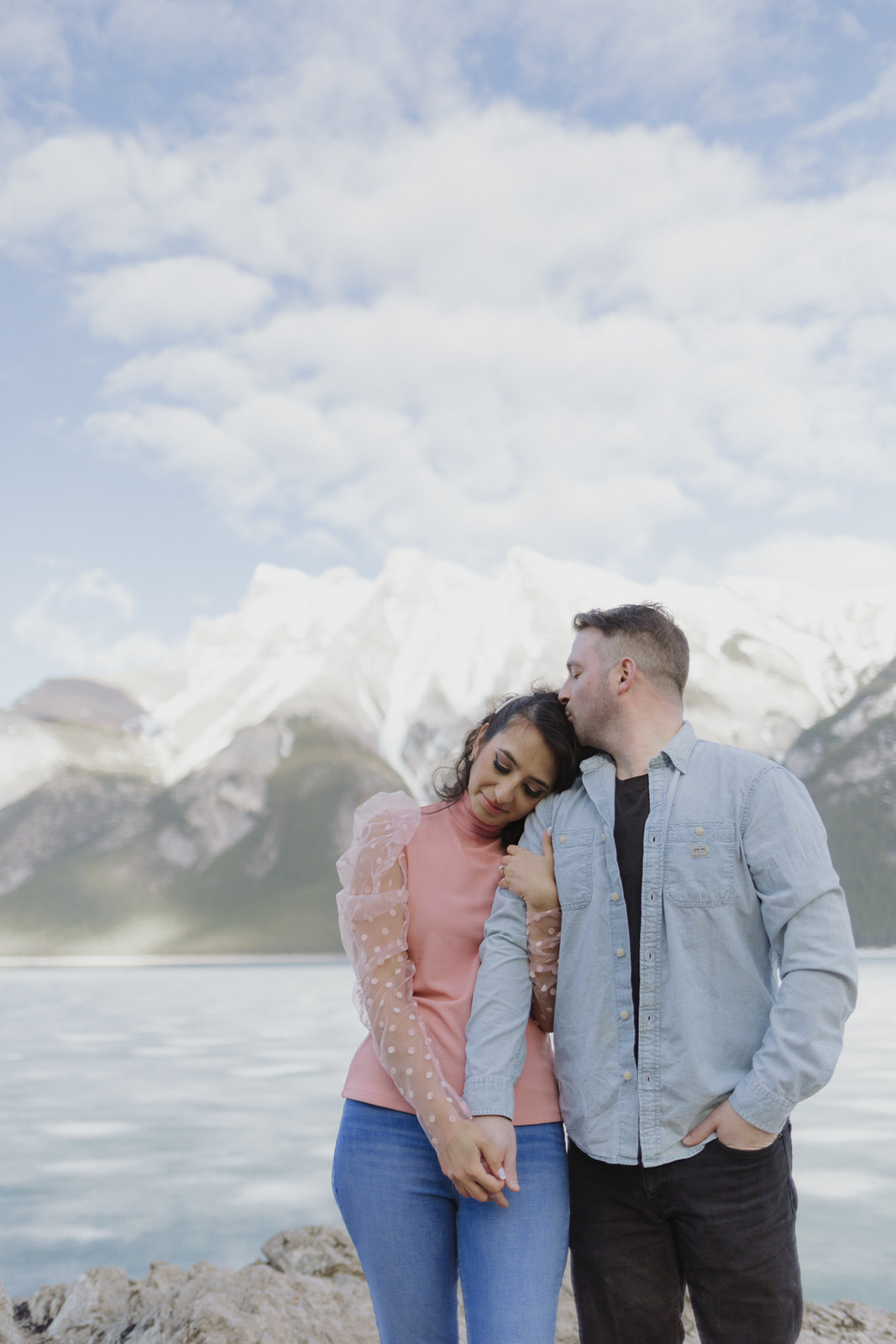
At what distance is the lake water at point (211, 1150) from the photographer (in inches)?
383

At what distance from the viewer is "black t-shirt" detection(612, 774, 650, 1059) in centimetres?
298

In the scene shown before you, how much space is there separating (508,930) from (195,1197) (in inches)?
404

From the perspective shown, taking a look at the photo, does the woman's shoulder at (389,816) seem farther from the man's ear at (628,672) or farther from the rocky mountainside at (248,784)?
the rocky mountainside at (248,784)

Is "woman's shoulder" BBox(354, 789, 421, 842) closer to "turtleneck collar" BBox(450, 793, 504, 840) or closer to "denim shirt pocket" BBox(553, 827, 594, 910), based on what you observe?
"turtleneck collar" BBox(450, 793, 504, 840)

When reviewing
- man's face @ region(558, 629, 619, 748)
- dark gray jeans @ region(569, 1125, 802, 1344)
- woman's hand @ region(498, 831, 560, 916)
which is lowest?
dark gray jeans @ region(569, 1125, 802, 1344)

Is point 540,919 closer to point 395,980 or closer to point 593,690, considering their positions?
point 395,980

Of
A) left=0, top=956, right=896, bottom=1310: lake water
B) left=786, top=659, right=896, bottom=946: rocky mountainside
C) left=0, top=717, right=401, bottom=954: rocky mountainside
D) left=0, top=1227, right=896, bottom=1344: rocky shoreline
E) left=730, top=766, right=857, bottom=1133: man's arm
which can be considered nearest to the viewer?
left=730, top=766, right=857, bottom=1133: man's arm

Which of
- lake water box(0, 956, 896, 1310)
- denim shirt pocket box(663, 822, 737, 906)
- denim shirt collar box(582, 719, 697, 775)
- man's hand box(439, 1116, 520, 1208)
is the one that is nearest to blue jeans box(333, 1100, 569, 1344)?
man's hand box(439, 1116, 520, 1208)

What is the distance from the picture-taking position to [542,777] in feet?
10.7

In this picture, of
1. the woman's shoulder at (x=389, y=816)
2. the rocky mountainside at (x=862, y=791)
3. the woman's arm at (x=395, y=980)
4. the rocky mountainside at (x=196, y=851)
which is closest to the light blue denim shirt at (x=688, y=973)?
the woman's arm at (x=395, y=980)

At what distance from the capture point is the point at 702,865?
2930 millimetres

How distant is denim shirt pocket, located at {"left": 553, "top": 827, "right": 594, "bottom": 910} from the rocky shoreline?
243cm

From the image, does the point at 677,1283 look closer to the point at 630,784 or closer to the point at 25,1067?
the point at 630,784

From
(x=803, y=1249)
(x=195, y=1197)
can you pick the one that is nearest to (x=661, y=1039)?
(x=803, y=1249)
